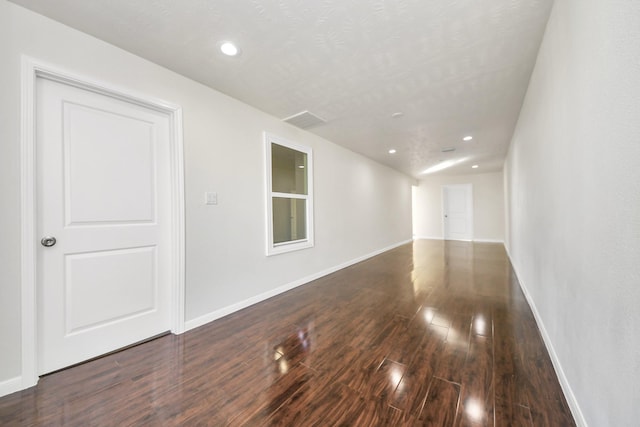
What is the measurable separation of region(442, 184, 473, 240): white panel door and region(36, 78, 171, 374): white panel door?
8906 mm

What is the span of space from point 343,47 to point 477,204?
8184mm

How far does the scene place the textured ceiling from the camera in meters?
1.54

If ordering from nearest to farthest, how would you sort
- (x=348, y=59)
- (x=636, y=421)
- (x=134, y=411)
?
(x=636, y=421), (x=134, y=411), (x=348, y=59)

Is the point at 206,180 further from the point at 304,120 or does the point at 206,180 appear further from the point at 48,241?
the point at 304,120

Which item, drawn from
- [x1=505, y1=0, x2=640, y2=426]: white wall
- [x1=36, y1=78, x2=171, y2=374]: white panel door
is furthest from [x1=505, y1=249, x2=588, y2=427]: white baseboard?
[x1=36, y1=78, x2=171, y2=374]: white panel door

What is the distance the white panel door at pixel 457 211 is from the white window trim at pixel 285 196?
675cm

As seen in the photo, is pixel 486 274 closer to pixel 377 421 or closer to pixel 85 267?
pixel 377 421

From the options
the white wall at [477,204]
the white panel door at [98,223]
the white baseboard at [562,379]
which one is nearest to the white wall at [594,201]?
the white baseboard at [562,379]

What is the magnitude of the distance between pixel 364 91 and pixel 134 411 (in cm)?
318

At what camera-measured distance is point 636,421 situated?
76 cm

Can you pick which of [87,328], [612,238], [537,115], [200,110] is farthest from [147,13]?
[537,115]

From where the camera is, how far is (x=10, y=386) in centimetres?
147

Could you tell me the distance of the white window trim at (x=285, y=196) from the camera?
309 cm

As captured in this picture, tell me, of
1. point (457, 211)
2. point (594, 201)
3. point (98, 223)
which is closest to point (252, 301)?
point (98, 223)
